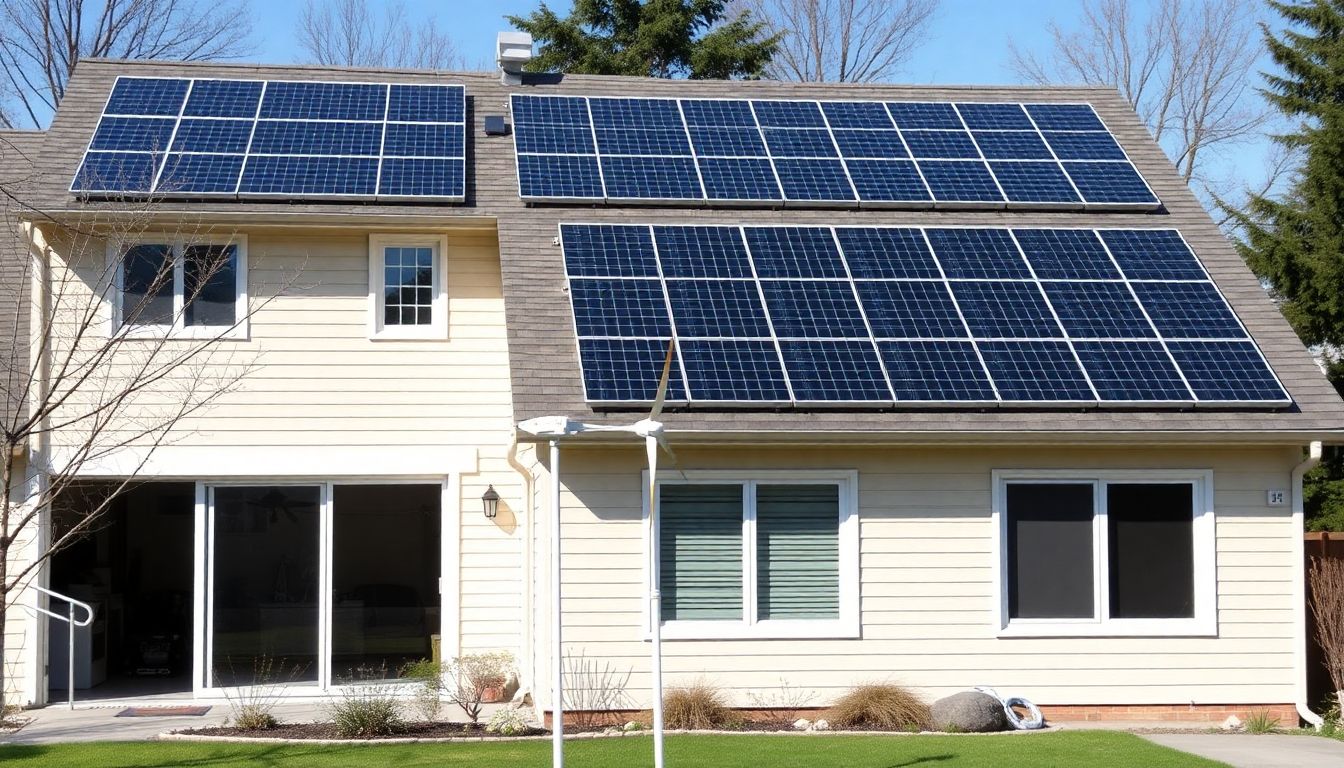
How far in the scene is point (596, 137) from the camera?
696 inches

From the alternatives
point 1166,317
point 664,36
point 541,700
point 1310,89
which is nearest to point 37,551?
point 541,700

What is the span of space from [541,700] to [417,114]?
8.27 meters

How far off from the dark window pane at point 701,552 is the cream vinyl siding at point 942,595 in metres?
0.30

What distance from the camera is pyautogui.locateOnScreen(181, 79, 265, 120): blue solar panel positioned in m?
17.5

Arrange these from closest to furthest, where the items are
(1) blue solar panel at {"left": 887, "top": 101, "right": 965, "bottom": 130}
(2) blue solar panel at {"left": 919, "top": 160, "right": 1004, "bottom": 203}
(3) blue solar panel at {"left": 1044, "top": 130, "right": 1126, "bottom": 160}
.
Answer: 1. (2) blue solar panel at {"left": 919, "top": 160, "right": 1004, "bottom": 203}
2. (3) blue solar panel at {"left": 1044, "top": 130, "right": 1126, "bottom": 160}
3. (1) blue solar panel at {"left": 887, "top": 101, "right": 965, "bottom": 130}

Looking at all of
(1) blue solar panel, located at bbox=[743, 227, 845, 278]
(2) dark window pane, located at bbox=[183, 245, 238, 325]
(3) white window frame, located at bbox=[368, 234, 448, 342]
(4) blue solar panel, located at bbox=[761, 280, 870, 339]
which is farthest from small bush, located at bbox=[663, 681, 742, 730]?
(2) dark window pane, located at bbox=[183, 245, 238, 325]

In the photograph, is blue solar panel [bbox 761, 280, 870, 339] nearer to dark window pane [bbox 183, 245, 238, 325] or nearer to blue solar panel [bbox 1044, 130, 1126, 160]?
blue solar panel [bbox 1044, 130, 1126, 160]

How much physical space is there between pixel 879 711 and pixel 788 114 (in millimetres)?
8907

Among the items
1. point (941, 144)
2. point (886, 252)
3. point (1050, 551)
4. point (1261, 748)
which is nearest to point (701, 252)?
point (886, 252)

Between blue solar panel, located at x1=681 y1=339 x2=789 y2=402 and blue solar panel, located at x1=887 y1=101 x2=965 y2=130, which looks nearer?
blue solar panel, located at x1=681 y1=339 x2=789 y2=402

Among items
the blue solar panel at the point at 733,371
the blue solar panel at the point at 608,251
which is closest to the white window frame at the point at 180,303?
the blue solar panel at the point at 608,251

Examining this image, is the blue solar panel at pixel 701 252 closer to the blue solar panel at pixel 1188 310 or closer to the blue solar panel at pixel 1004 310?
the blue solar panel at pixel 1004 310

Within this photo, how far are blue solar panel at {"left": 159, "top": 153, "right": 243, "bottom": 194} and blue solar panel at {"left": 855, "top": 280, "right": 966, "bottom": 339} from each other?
7202 mm

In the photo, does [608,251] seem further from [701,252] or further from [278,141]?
[278,141]
